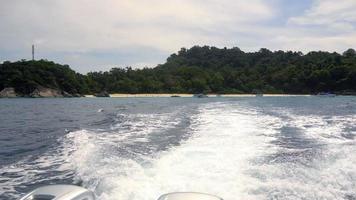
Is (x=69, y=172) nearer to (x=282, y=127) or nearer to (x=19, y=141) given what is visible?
(x=19, y=141)

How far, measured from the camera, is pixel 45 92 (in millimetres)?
101188

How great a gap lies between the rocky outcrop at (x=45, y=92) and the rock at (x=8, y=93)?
3554mm

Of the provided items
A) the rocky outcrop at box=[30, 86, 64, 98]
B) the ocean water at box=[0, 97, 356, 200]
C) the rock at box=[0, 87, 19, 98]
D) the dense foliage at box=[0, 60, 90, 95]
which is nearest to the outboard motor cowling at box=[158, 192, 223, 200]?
the ocean water at box=[0, 97, 356, 200]

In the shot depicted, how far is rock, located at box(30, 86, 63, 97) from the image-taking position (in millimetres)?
100000

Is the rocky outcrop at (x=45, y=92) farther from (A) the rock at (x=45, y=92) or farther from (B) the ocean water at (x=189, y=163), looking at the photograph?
(B) the ocean water at (x=189, y=163)

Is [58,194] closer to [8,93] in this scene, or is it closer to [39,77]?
[8,93]

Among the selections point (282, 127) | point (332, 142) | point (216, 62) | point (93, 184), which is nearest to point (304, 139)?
point (332, 142)

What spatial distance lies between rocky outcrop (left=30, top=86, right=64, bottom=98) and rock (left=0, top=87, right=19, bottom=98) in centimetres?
355

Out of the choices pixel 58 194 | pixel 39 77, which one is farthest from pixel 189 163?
pixel 39 77

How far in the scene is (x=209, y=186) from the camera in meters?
7.61

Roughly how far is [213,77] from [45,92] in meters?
42.7

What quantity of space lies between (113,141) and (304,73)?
10192 centimetres

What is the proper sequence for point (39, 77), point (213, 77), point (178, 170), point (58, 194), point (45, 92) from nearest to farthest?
point (58, 194) → point (178, 170) → point (45, 92) → point (39, 77) → point (213, 77)

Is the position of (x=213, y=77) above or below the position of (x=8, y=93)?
above
